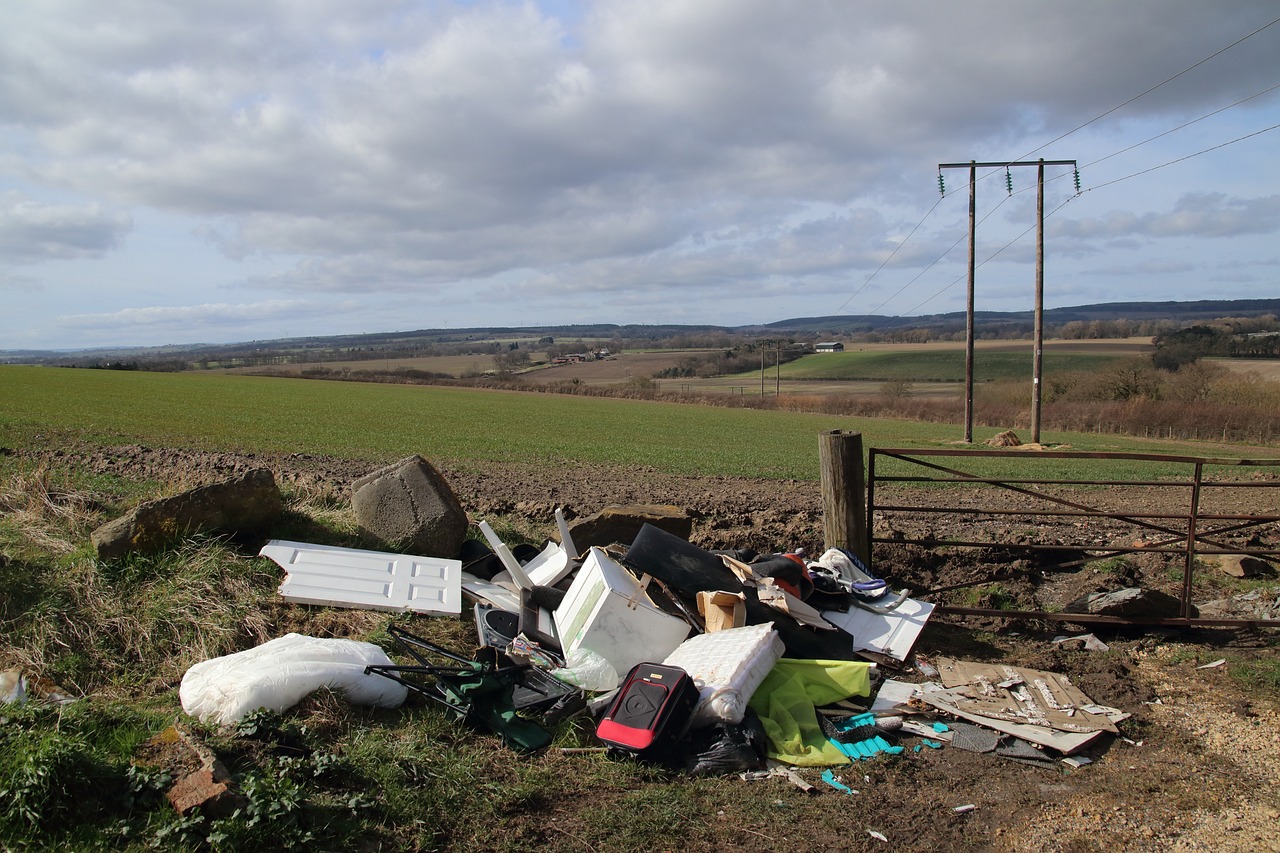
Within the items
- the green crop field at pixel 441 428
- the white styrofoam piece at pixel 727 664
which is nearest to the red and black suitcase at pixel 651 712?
the white styrofoam piece at pixel 727 664

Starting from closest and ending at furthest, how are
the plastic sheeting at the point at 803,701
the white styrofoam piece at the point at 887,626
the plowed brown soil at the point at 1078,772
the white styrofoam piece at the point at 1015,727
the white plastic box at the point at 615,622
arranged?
the plowed brown soil at the point at 1078,772
the plastic sheeting at the point at 803,701
the white styrofoam piece at the point at 1015,727
the white plastic box at the point at 615,622
the white styrofoam piece at the point at 887,626

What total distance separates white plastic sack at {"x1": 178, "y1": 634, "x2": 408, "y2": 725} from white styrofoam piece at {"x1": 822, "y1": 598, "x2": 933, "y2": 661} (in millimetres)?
3363

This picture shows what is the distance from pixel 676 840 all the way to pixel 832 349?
118053mm

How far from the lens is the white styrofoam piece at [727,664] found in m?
4.60

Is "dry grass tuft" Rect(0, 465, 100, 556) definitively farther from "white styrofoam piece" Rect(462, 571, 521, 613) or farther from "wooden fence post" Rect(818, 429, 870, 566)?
"wooden fence post" Rect(818, 429, 870, 566)

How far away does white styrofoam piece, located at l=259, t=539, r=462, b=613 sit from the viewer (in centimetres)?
589

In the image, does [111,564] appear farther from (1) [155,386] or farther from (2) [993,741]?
(1) [155,386]

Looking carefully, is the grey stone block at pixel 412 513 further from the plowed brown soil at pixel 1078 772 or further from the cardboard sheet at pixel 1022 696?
the cardboard sheet at pixel 1022 696

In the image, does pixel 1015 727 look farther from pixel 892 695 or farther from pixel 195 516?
pixel 195 516

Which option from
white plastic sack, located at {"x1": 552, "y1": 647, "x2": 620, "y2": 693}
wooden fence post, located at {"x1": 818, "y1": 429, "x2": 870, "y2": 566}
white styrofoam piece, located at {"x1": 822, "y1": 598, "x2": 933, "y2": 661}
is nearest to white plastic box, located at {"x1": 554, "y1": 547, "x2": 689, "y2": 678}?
white plastic sack, located at {"x1": 552, "y1": 647, "x2": 620, "y2": 693}

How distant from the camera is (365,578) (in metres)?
6.22

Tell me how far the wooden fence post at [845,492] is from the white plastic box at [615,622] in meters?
2.22

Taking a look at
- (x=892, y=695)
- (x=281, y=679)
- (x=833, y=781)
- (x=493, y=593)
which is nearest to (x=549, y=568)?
(x=493, y=593)

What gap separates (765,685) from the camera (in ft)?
16.7
